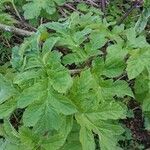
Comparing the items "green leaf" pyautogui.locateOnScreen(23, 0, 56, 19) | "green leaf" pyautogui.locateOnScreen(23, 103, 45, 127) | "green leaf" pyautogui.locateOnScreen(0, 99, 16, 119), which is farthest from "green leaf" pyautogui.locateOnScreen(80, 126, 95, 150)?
"green leaf" pyautogui.locateOnScreen(23, 0, 56, 19)

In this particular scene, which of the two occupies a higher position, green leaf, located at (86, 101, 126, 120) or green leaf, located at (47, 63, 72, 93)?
green leaf, located at (47, 63, 72, 93)

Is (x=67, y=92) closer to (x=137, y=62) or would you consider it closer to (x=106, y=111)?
(x=106, y=111)

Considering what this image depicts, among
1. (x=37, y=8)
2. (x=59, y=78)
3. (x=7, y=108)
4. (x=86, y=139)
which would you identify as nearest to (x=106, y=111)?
(x=86, y=139)

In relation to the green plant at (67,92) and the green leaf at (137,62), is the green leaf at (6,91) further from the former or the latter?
the green leaf at (137,62)

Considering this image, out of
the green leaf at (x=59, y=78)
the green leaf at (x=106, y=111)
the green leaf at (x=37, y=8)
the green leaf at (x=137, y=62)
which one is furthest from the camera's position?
the green leaf at (x=37, y=8)

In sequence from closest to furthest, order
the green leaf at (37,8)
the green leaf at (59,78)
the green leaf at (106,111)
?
the green leaf at (59,78) < the green leaf at (106,111) < the green leaf at (37,8)

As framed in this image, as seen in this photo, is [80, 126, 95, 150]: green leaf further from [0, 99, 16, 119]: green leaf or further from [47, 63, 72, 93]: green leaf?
[0, 99, 16, 119]: green leaf

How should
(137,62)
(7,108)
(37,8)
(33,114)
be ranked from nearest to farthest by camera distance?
1. (33,114)
2. (7,108)
3. (137,62)
4. (37,8)

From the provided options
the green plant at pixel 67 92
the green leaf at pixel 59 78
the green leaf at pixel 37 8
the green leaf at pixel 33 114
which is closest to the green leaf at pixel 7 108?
the green plant at pixel 67 92

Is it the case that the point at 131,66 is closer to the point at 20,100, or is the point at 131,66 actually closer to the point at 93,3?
the point at 20,100

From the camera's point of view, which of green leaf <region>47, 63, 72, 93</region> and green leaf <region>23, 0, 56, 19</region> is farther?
green leaf <region>23, 0, 56, 19</region>

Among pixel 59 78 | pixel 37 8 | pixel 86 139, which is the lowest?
pixel 86 139

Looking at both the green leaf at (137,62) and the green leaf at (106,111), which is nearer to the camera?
the green leaf at (106,111)
